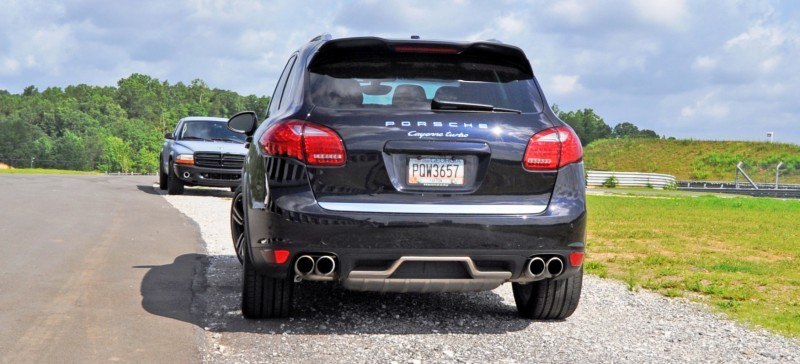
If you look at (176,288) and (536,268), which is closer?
(536,268)

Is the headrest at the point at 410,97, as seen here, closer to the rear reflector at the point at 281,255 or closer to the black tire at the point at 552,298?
the rear reflector at the point at 281,255

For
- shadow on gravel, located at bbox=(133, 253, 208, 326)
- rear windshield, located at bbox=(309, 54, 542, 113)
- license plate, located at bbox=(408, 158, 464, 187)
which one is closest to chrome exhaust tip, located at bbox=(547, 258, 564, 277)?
license plate, located at bbox=(408, 158, 464, 187)

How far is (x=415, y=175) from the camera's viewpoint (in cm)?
513

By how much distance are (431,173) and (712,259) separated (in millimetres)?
6398

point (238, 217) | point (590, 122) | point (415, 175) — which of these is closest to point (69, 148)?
point (590, 122)

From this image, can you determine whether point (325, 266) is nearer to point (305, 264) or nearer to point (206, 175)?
point (305, 264)

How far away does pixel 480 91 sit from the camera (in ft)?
17.9

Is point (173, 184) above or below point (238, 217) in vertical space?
below

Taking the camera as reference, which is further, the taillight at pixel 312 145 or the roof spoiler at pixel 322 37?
the roof spoiler at pixel 322 37

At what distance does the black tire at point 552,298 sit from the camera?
5922mm

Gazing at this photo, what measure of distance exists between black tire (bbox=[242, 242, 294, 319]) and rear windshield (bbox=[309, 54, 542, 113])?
1160 mm

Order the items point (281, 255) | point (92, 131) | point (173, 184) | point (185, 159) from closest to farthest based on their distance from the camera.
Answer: point (281, 255) → point (185, 159) → point (173, 184) → point (92, 131)

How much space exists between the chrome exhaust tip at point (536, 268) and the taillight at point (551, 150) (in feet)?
1.76

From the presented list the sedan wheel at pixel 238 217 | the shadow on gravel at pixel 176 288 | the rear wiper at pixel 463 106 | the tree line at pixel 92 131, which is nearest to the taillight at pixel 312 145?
the rear wiper at pixel 463 106
